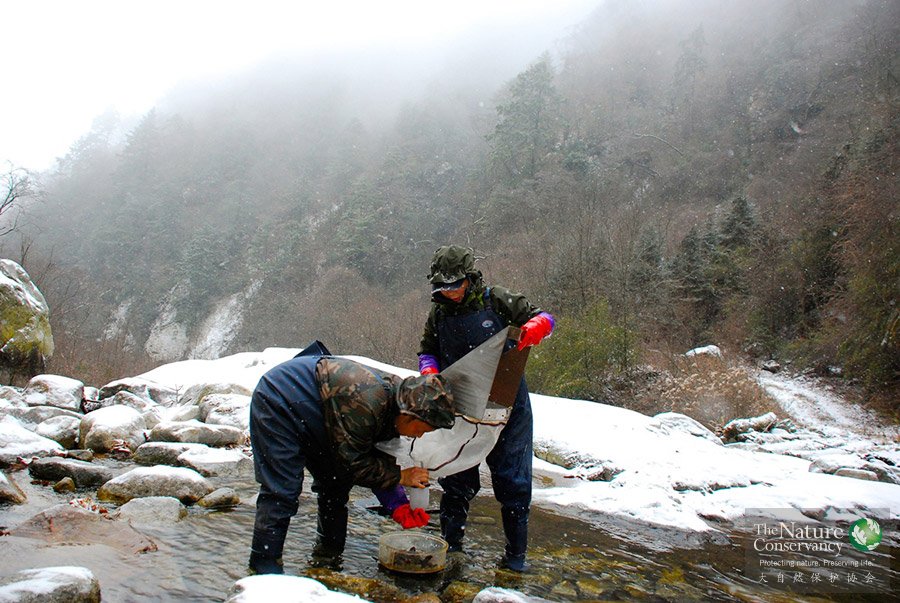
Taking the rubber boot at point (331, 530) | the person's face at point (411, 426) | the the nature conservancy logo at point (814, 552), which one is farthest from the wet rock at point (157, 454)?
the the nature conservancy logo at point (814, 552)

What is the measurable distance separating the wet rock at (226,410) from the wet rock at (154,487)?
3.03 meters

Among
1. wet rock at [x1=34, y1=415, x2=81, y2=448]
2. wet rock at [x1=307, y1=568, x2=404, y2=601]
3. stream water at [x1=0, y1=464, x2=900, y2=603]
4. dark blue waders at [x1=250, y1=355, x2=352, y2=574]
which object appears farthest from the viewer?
wet rock at [x1=34, y1=415, x2=81, y2=448]

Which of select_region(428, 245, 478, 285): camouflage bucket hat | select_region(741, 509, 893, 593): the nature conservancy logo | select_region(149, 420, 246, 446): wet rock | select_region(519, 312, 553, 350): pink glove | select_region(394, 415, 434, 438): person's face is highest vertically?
select_region(428, 245, 478, 285): camouflage bucket hat

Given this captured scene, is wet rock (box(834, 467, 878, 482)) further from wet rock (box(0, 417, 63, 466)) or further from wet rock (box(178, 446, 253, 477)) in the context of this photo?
wet rock (box(0, 417, 63, 466))

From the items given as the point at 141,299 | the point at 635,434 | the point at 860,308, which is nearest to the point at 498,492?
the point at 635,434

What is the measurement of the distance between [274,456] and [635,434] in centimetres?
568

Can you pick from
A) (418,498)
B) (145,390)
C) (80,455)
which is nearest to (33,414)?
(80,455)

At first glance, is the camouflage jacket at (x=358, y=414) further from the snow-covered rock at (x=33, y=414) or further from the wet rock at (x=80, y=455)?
the snow-covered rock at (x=33, y=414)

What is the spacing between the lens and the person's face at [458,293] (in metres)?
3.30

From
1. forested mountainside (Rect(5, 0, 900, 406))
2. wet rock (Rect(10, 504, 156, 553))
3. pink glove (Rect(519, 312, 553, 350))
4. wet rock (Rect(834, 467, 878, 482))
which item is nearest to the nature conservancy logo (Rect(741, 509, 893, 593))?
wet rock (Rect(834, 467, 878, 482))

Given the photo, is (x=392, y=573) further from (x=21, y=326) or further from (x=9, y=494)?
(x=21, y=326)

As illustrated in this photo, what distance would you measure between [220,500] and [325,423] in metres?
2.18

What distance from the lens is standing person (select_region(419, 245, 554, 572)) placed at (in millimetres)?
3268

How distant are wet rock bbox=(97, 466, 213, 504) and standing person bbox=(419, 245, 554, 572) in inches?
85.7
